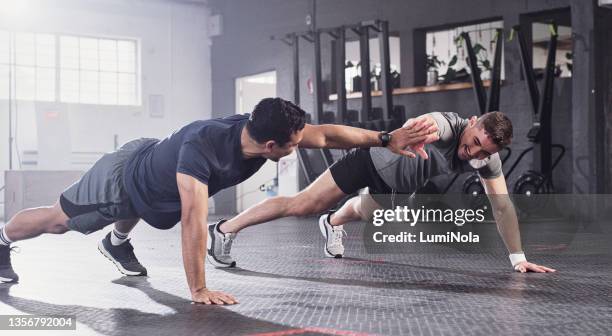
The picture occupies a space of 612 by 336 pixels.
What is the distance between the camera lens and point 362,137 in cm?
328

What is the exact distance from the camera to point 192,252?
277 centimetres

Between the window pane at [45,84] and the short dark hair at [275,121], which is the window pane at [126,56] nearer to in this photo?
the window pane at [45,84]

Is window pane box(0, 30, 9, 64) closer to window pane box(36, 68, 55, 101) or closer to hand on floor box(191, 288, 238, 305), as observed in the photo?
window pane box(36, 68, 55, 101)

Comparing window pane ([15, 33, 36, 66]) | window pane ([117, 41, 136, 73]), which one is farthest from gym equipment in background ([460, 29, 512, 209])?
window pane ([15, 33, 36, 66])

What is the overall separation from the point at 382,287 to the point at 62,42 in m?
9.47

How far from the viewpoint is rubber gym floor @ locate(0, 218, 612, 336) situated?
251 cm

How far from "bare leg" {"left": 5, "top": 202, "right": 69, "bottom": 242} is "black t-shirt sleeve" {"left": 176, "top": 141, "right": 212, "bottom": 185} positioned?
0.67 meters

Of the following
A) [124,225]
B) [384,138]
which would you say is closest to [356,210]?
[384,138]

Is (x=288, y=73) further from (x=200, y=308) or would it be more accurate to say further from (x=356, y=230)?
(x=200, y=308)

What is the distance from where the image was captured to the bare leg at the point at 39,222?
3246mm

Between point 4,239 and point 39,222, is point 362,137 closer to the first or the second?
point 39,222

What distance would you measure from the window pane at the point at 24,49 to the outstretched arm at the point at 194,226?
30.5 ft

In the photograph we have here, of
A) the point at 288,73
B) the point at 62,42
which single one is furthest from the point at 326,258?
the point at 62,42

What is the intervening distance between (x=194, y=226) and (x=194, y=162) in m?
0.24
